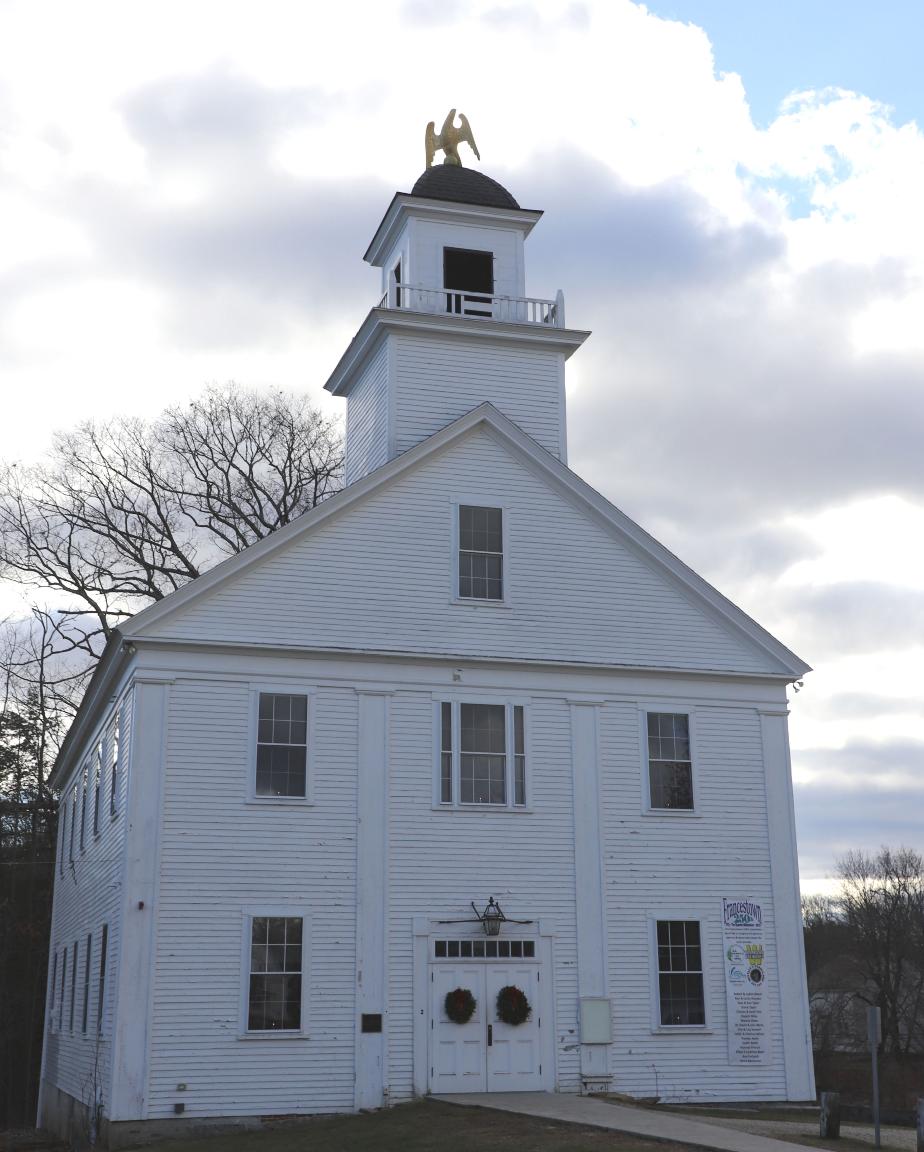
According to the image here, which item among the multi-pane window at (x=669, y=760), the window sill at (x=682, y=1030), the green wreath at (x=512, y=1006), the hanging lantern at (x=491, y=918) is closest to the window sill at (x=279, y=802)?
the hanging lantern at (x=491, y=918)

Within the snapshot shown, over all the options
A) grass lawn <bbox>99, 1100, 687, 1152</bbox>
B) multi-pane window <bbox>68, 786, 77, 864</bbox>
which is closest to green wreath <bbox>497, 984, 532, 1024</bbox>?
grass lawn <bbox>99, 1100, 687, 1152</bbox>

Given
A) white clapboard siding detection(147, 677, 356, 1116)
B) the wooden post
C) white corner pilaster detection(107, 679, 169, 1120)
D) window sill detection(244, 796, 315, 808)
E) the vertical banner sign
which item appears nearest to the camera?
the wooden post

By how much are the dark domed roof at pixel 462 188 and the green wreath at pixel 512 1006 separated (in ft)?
53.2

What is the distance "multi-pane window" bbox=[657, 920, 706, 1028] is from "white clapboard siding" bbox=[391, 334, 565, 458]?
30.5 feet

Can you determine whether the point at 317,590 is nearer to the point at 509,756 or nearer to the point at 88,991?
the point at 509,756

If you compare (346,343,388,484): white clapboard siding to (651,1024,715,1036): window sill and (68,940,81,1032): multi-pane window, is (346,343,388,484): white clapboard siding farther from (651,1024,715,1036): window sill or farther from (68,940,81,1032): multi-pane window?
(651,1024,715,1036): window sill

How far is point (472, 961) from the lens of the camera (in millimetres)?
21891

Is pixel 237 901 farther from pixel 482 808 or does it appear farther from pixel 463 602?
pixel 463 602

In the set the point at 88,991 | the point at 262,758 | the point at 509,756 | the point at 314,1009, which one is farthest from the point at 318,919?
the point at 88,991

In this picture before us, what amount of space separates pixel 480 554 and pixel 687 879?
22.1ft

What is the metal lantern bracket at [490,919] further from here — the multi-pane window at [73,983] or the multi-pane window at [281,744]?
the multi-pane window at [73,983]

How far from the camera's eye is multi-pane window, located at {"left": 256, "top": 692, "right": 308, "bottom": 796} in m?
21.7

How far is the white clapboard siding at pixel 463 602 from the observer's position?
883 inches

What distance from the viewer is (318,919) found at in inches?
839
